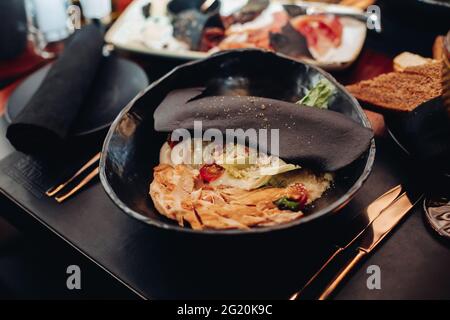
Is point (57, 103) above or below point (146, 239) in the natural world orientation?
above

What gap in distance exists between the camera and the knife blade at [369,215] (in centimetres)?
97

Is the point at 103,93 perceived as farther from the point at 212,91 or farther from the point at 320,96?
the point at 320,96

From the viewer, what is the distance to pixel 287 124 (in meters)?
1.11

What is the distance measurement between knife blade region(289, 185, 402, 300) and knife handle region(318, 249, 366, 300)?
0.03 m

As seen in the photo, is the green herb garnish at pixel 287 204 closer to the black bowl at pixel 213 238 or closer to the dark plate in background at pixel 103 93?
the black bowl at pixel 213 238

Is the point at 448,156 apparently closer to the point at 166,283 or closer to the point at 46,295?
the point at 166,283

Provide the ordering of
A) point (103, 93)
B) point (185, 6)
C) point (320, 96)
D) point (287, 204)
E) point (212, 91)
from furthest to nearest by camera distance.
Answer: point (185, 6), point (103, 93), point (212, 91), point (320, 96), point (287, 204)

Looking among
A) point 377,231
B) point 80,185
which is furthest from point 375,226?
point 80,185

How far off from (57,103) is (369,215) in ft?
3.01

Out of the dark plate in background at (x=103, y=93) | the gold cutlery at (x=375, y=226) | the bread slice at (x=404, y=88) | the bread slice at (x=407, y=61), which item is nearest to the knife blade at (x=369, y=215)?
the gold cutlery at (x=375, y=226)

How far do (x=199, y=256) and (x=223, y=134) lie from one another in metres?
0.30

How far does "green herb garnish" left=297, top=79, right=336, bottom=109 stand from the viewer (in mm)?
1229

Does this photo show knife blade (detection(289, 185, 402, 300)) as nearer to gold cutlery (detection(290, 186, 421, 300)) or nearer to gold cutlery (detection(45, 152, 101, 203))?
gold cutlery (detection(290, 186, 421, 300))

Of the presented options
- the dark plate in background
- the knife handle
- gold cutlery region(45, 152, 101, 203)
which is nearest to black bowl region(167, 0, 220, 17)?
the dark plate in background
